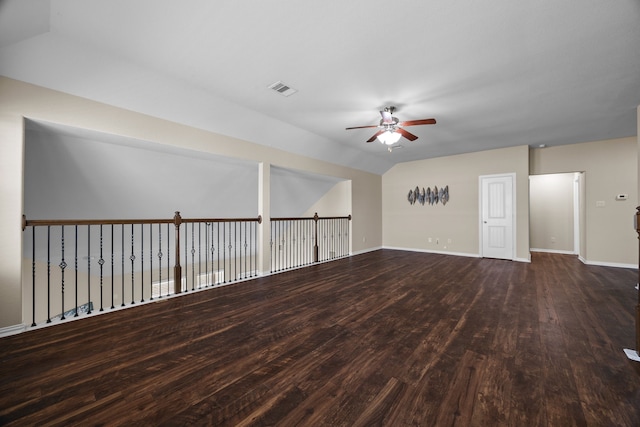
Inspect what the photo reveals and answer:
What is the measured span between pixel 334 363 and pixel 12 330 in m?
3.01

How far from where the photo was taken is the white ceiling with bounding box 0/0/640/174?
6.79ft

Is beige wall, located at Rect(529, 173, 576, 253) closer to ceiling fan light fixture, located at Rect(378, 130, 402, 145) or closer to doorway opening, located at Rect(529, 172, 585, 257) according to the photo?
doorway opening, located at Rect(529, 172, 585, 257)

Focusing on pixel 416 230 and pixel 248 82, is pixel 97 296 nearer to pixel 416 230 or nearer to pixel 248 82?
pixel 248 82

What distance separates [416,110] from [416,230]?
14.5 feet

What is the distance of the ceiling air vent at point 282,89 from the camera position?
10.7ft

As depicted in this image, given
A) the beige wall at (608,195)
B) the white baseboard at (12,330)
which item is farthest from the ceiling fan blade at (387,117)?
the beige wall at (608,195)

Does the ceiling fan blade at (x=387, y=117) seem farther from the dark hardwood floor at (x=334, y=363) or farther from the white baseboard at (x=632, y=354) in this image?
the white baseboard at (x=632, y=354)

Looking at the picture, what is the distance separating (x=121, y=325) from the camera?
102 inches

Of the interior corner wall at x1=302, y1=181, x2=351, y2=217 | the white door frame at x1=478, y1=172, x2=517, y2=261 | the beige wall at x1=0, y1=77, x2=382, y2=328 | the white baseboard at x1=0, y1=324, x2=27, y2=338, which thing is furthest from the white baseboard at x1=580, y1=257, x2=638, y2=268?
the white baseboard at x1=0, y1=324, x2=27, y2=338

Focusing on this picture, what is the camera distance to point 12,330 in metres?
2.39

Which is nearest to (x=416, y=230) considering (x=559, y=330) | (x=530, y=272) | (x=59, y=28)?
(x=530, y=272)

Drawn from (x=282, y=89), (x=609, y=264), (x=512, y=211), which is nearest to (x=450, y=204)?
(x=512, y=211)

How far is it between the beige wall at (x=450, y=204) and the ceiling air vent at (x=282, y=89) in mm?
5334

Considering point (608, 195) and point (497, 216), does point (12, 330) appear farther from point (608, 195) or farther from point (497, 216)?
point (608, 195)
